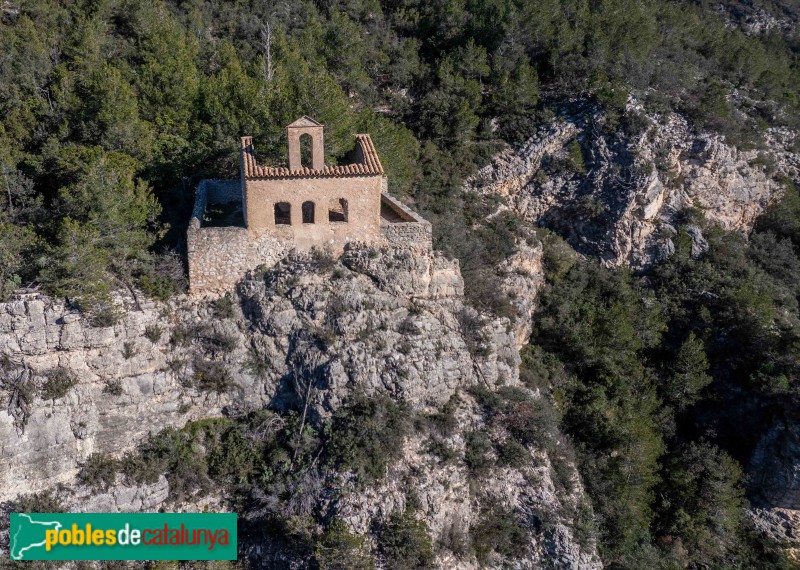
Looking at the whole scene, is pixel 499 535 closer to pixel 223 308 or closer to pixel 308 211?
pixel 223 308

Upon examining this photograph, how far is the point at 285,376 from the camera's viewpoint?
77.0 ft

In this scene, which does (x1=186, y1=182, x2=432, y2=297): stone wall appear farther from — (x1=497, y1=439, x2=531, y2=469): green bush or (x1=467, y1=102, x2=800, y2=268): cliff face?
(x1=467, y1=102, x2=800, y2=268): cliff face

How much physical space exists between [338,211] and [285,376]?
6651mm

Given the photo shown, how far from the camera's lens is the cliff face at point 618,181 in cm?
3553

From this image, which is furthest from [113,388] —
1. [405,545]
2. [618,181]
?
[618,181]

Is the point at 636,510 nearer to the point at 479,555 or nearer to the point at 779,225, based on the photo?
the point at 479,555

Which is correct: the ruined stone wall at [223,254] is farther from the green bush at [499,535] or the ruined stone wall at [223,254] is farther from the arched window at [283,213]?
the green bush at [499,535]

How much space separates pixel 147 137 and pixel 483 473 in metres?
18.9

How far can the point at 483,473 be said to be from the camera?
2364cm

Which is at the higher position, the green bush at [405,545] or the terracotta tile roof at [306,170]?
the terracotta tile roof at [306,170]

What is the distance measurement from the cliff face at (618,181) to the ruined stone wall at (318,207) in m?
14.8

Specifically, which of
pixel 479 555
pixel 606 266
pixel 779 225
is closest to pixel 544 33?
pixel 606 266

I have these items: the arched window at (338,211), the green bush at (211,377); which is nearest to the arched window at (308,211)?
the arched window at (338,211)

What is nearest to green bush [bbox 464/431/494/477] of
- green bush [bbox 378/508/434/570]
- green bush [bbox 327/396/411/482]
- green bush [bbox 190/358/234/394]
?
green bush [bbox 327/396/411/482]
